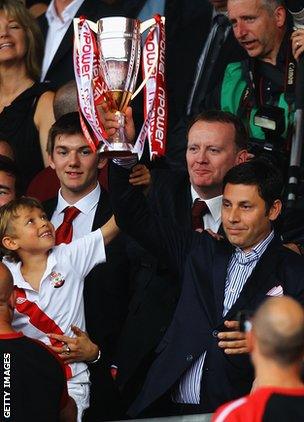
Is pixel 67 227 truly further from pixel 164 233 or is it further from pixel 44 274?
pixel 164 233

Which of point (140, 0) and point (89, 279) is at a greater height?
point (140, 0)

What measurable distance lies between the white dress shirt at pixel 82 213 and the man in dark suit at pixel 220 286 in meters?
0.72

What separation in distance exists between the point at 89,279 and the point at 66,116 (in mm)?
1063

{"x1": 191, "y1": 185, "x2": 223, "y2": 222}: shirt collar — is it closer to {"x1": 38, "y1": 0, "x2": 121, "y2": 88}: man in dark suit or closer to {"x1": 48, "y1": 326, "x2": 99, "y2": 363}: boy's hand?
{"x1": 48, "y1": 326, "x2": 99, "y2": 363}: boy's hand

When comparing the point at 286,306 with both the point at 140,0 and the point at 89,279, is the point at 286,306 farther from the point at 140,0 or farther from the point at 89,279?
the point at 140,0

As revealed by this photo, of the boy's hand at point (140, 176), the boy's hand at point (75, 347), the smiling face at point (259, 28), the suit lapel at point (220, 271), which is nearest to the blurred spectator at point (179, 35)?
the smiling face at point (259, 28)

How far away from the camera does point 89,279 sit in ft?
26.5

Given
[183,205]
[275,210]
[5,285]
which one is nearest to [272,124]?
[183,205]

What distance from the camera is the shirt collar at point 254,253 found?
291 inches

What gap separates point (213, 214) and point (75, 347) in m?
1.08

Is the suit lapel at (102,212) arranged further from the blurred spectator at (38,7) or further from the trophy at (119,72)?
the blurred spectator at (38,7)

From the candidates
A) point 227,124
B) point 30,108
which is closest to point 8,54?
point 30,108

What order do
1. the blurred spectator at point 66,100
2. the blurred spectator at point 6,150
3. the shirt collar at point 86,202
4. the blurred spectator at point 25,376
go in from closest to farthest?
the blurred spectator at point 25,376
the shirt collar at point 86,202
the blurred spectator at point 6,150
the blurred spectator at point 66,100

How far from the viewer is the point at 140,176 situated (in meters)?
7.71
